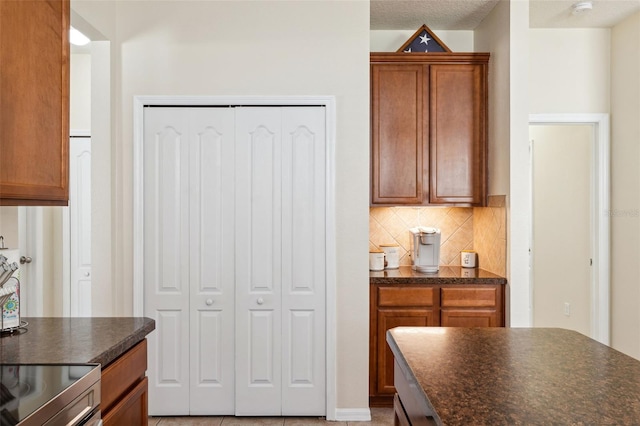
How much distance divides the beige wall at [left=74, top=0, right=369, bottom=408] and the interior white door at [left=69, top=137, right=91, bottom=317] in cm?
111

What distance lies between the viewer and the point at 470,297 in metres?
3.36

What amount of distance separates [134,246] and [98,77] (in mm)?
1120

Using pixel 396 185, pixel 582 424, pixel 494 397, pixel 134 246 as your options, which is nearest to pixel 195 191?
pixel 134 246

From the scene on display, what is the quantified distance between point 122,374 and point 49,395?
0.53 meters

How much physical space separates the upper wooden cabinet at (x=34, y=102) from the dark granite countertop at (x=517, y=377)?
4.76 ft

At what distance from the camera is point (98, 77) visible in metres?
3.12

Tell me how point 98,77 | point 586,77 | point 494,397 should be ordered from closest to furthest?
point 494,397 → point 98,77 → point 586,77

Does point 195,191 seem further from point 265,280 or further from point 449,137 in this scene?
point 449,137

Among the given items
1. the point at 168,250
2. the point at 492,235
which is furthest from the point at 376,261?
the point at 168,250

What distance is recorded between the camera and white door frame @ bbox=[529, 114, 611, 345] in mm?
3822

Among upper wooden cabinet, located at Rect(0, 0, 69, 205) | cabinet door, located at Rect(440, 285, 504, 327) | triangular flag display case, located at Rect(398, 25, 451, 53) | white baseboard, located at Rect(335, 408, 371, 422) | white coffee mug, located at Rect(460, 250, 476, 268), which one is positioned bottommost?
white baseboard, located at Rect(335, 408, 371, 422)

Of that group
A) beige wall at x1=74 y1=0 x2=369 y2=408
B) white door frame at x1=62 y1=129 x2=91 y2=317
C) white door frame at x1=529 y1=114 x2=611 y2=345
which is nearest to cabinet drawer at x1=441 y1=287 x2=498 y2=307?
beige wall at x1=74 y1=0 x2=369 y2=408

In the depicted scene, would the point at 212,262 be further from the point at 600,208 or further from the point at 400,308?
the point at 600,208

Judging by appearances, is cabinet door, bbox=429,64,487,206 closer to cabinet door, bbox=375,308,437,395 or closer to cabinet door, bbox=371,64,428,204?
cabinet door, bbox=371,64,428,204
